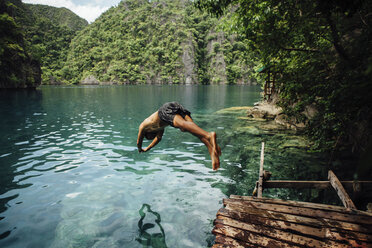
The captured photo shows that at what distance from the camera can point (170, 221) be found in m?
5.54

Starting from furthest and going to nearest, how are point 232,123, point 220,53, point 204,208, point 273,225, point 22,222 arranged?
1. point 220,53
2. point 232,123
3. point 204,208
4. point 22,222
5. point 273,225

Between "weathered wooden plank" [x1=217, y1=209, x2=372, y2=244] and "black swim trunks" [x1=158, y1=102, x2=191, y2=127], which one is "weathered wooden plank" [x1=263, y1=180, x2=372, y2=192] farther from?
"black swim trunks" [x1=158, y1=102, x2=191, y2=127]

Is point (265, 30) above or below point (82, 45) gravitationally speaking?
below

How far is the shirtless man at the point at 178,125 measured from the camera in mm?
3961

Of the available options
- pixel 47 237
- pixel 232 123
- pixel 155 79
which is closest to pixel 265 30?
pixel 47 237

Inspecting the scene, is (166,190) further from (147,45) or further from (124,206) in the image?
(147,45)

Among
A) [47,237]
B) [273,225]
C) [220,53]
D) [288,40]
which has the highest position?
[220,53]

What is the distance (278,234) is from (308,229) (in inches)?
20.6

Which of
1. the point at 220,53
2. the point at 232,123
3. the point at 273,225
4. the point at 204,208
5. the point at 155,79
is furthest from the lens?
the point at 220,53

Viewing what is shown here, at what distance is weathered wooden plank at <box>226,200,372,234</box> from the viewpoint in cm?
328

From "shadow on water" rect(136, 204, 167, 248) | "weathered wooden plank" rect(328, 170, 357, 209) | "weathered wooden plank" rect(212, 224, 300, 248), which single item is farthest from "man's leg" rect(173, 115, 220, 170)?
"weathered wooden plank" rect(328, 170, 357, 209)

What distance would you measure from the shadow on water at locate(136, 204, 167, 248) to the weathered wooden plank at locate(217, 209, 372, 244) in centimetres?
205

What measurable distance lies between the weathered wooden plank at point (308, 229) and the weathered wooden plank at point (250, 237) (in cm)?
27

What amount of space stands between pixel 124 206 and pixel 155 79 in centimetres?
12533
